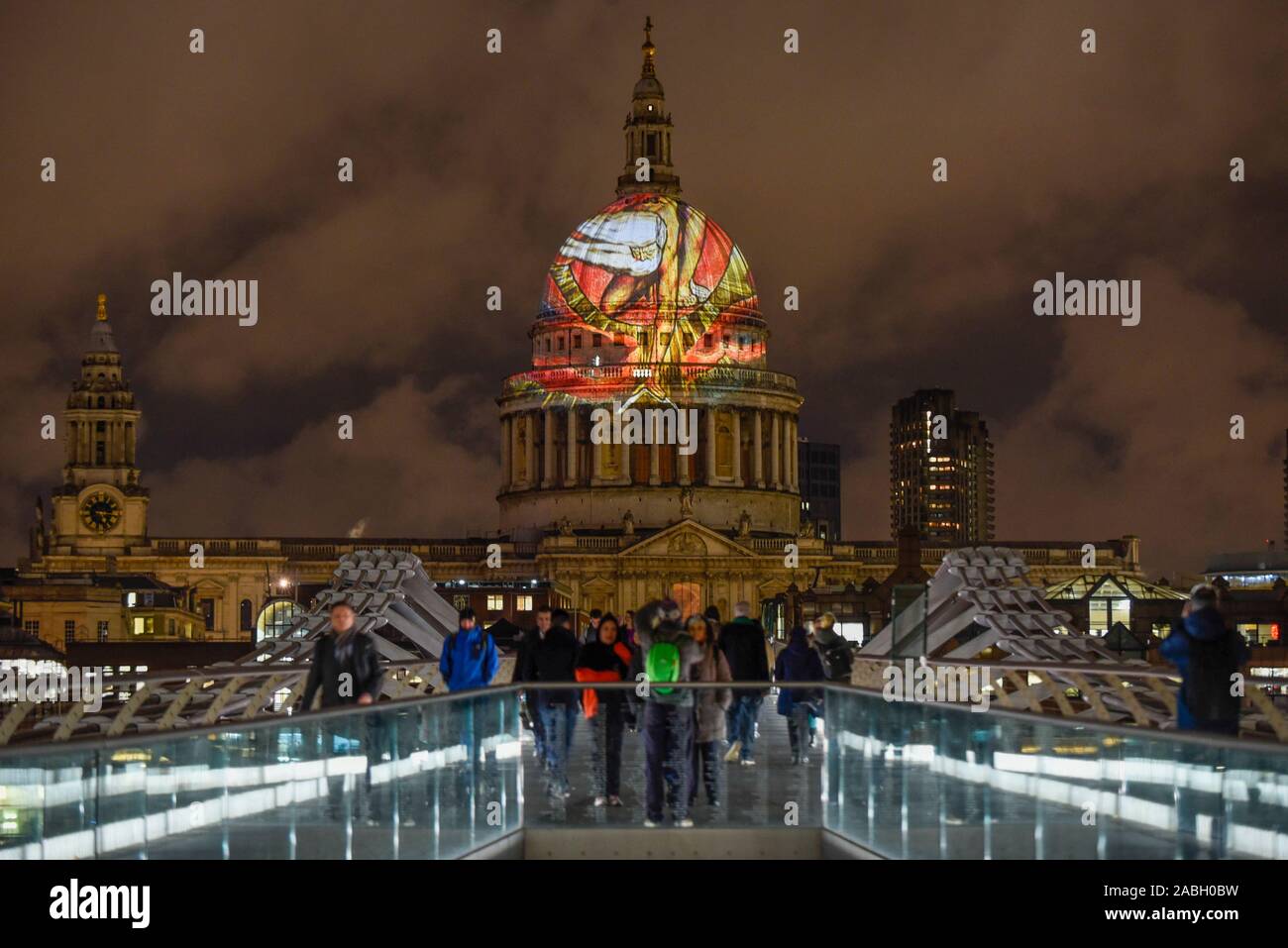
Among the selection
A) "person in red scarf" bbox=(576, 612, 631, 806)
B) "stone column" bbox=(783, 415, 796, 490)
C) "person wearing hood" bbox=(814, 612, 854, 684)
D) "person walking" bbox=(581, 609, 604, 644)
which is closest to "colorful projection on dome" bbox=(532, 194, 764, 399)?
"stone column" bbox=(783, 415, 796, 490)

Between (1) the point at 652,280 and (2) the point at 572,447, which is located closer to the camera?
(1) the point at 652,280

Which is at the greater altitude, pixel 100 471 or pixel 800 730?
pixel 100 471

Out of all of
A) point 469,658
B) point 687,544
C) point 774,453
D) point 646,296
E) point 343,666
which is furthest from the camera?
point 774,453

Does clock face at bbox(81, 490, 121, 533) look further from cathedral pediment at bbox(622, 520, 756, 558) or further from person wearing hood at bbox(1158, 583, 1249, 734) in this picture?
person wearing hood at bbox(1158, 583, 1249, 734)

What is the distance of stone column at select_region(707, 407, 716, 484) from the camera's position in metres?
193

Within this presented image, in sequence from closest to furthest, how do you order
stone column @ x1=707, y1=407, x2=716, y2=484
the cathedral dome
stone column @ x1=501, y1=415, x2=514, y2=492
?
the cathedral dome → stone column @ x1=707, y1=407, x2=716, y2=484 → stone column @ x1=501, y1=415, x2=514, y2=492

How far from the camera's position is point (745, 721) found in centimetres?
2683

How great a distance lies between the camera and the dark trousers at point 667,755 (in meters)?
26.0

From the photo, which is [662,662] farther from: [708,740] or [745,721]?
[708,740]

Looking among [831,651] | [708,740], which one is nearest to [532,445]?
[831,651]

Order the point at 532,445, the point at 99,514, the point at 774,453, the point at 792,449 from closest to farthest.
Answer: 1. the point at 99,514
2. the point at 532,445
3. the point at 774,453
4. the point at 792,449

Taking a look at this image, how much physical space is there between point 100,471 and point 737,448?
4480cm

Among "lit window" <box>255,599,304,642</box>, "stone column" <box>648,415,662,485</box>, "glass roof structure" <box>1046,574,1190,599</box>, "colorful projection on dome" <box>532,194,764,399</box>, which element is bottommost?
"lit window" <box>255,599,304,642</box>

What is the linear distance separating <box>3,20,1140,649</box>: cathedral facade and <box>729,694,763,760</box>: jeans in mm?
146758
